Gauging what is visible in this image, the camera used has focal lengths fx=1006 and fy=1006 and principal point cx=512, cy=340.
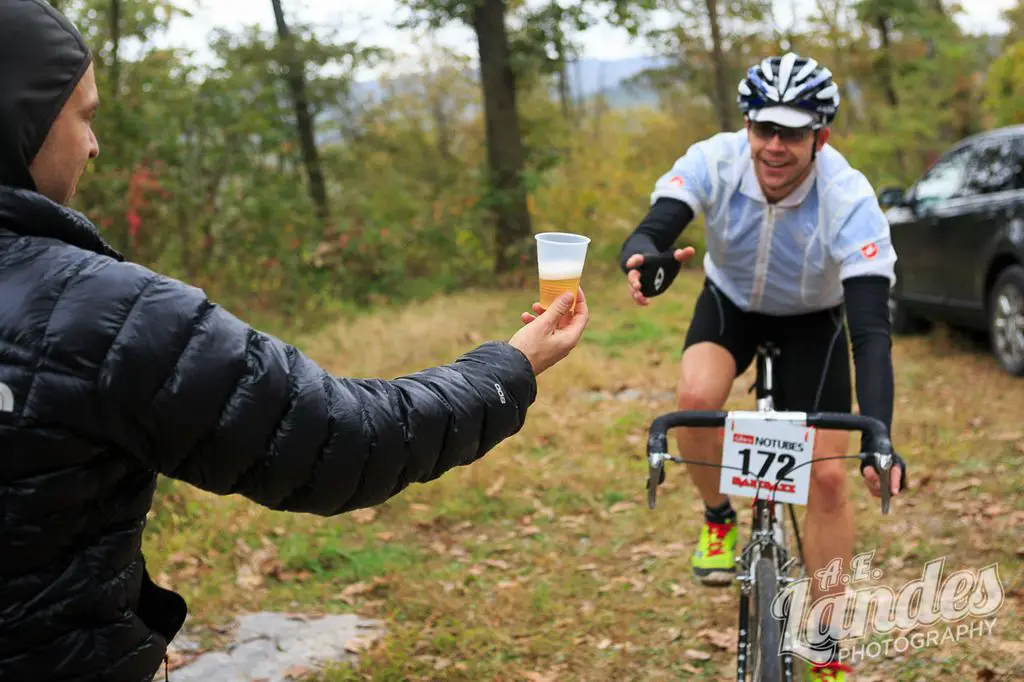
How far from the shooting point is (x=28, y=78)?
1.53 m

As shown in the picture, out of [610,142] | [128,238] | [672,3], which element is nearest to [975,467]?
[128,238]

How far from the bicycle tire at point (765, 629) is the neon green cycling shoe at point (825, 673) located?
1.32 feet

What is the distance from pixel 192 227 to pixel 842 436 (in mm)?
11236

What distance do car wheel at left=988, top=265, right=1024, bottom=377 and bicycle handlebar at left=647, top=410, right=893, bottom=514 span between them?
600 centimetres

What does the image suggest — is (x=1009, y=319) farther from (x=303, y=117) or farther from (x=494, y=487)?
(x=303, y=117)

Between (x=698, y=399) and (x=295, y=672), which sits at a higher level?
(x=698, y=399)

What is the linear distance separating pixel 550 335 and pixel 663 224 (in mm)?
1970

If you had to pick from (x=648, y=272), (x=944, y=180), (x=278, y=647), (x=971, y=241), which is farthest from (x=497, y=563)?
(x=944, y=180)

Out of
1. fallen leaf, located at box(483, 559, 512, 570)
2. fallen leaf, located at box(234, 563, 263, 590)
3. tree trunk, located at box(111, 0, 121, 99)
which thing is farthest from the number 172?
tree trunk, located at box(111, 0, 121, 99)

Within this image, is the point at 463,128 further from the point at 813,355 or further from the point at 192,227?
the point at 813,355

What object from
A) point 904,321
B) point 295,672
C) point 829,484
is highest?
point 829,484

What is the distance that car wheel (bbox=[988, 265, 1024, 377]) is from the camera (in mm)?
8227

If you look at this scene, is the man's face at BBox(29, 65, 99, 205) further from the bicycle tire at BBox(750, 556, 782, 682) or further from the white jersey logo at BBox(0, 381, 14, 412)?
the bicycle tire at BBox(750, 556, 782, 682)

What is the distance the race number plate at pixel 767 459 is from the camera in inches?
123
